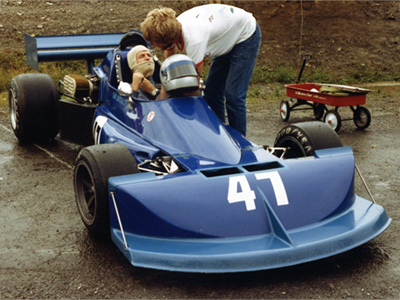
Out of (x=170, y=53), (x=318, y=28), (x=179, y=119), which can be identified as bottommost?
(x=318, y=28)

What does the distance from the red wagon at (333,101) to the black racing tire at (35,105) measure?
3496 mm

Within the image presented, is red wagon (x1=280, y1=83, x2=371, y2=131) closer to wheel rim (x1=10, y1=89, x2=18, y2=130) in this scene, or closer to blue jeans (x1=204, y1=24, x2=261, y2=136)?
blue jeans (x1=204, y1=24, x2=261, y2=136)

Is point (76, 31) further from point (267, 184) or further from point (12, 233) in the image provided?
point (267, 184)

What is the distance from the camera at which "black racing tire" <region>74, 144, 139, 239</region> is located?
3.74 metres

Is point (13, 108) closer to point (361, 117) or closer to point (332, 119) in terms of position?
point (332, 119)

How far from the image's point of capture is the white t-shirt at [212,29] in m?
4.66

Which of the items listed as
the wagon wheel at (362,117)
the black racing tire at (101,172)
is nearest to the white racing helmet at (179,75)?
the black racing tire at (101,172)

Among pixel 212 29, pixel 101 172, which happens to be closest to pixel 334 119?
pixel 212 29

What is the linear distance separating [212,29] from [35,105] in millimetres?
2549

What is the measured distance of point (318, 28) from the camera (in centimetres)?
1445

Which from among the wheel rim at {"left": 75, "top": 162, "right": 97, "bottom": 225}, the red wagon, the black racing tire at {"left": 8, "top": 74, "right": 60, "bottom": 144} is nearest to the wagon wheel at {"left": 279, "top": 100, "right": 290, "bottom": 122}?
the red wagon

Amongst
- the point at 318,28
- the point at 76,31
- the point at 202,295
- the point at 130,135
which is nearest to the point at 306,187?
the point at 202,295

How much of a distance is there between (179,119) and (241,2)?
11158mm

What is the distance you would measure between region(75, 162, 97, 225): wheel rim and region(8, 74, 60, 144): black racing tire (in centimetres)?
255
